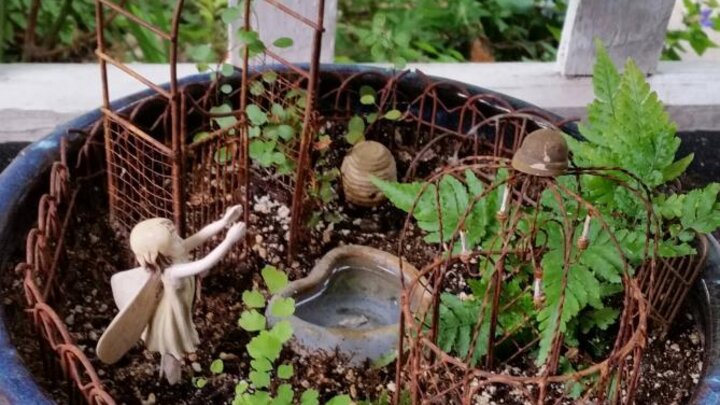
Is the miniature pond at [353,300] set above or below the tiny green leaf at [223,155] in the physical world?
below

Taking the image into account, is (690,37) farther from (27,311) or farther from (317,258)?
(27,311)

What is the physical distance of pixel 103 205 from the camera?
1273mm

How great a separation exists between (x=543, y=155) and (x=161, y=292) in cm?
47

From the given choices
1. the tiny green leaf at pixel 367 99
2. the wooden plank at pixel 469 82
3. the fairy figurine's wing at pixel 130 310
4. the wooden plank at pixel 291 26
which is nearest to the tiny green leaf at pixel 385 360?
the fairy figurine's wing at pixel 130 310

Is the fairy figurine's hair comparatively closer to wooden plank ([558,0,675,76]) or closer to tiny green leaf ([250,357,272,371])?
tiny green leaf ([250,357,272,371])

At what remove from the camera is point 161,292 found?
1025 millimetres

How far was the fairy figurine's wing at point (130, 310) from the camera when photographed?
1.00 m

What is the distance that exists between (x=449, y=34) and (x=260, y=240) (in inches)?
44.1

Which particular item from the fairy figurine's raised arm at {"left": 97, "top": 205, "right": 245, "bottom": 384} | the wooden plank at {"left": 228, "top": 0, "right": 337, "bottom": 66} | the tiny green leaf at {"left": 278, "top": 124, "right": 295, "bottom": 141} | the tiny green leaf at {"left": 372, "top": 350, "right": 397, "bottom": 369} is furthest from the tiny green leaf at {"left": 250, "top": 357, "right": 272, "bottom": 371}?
the wooden plank at {"left": 228, "top": 0, "right": 337, "bottom": 66}

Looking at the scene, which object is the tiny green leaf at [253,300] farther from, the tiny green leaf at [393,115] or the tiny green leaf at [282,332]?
the tiny green leaf at [393,115]

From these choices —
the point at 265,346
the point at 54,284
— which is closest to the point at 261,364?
the point at 265,346

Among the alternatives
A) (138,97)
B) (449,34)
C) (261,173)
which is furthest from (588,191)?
(449,34)

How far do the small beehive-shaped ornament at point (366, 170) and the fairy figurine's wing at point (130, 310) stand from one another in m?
0.41

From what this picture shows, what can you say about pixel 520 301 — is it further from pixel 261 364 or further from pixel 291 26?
pixel 291 26
